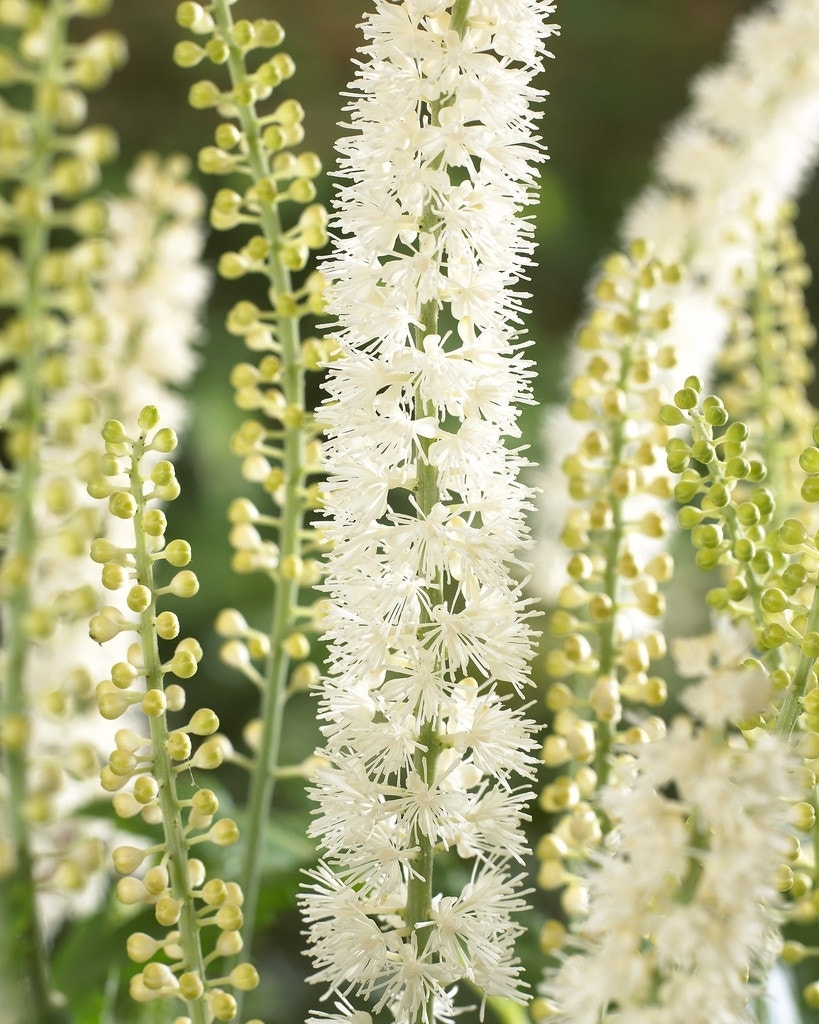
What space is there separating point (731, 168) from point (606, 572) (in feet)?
1.20

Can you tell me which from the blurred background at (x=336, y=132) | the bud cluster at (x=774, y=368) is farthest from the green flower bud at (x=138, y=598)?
the blurred background at (x=336, y=132)

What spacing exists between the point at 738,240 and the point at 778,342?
2.9 inches

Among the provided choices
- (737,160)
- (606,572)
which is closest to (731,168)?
(737,160)

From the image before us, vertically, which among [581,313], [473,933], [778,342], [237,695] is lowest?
[237,695]

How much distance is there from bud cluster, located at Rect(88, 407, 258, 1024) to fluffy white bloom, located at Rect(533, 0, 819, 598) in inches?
15.1

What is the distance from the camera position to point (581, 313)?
181cm

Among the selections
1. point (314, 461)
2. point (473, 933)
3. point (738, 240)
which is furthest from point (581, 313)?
point (473, 933)

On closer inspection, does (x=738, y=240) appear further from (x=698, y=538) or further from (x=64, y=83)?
(x=64, y=83)

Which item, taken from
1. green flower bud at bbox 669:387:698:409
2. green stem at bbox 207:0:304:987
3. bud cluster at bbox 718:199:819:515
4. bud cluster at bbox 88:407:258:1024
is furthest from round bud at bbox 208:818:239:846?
bud cluster at bbox 718:199:819:515

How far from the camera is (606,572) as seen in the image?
527 millimetres

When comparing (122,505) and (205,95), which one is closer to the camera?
(122,505)

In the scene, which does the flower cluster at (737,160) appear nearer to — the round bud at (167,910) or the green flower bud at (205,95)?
the green flower bud at (205,95)

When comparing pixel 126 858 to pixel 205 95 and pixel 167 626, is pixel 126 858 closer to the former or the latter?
pixel 167 626

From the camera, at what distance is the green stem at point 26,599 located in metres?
0.35
